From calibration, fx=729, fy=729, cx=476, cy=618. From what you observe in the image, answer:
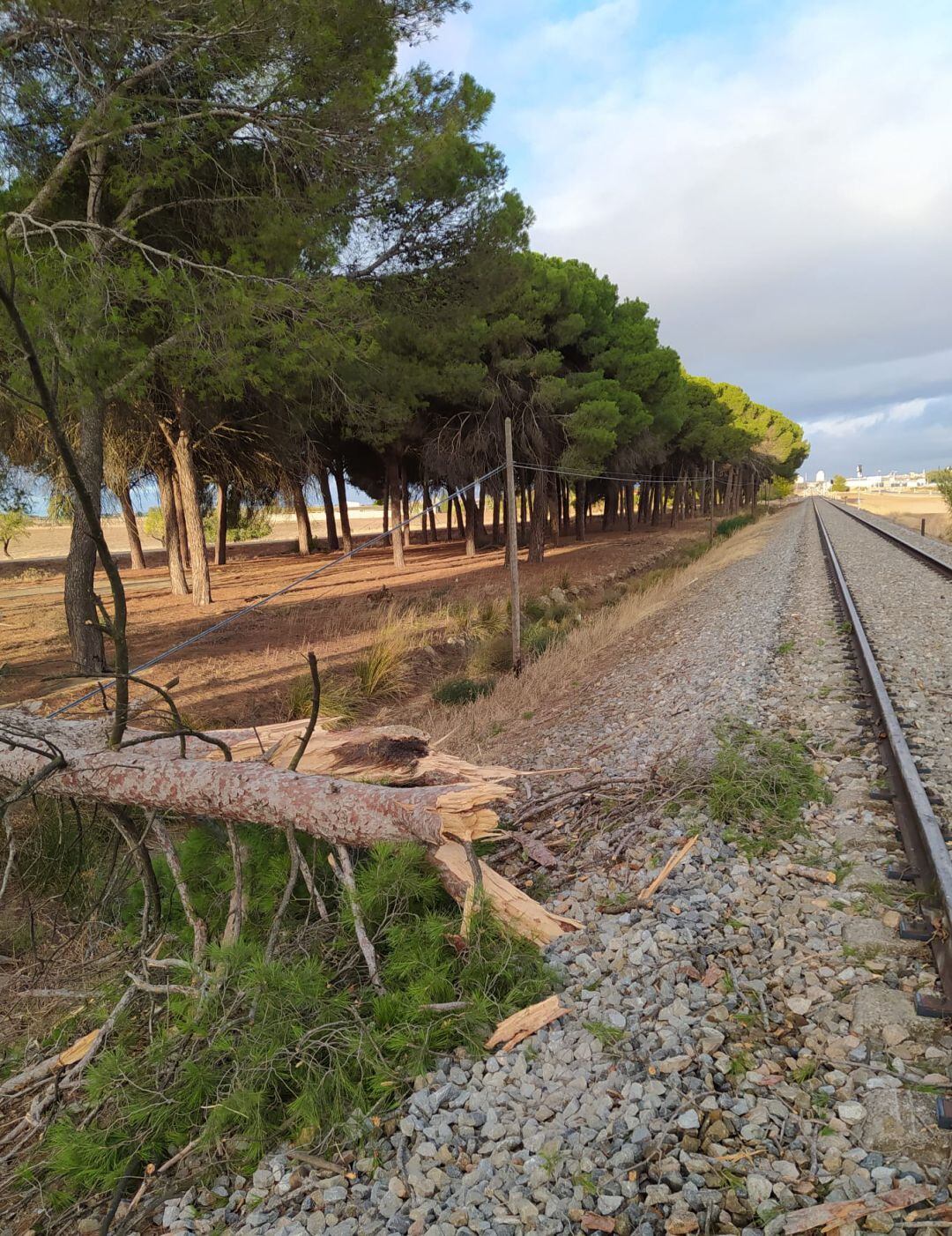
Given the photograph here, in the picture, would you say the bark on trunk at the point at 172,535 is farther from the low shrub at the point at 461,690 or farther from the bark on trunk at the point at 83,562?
the low shrub at the point at 461,690

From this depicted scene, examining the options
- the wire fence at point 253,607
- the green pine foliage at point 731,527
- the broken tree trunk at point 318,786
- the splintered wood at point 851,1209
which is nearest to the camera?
the splintered wood at point 851,1209

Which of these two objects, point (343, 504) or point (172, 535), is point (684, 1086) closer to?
point (172, 535)

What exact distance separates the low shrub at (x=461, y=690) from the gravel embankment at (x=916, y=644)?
4.72 meters

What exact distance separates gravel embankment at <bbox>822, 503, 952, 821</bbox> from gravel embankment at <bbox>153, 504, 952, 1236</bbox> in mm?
1486

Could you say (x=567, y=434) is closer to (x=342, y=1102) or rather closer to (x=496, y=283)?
(x=496, y=283)

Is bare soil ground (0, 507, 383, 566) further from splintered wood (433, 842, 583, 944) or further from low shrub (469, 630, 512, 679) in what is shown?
splintered wood (433, 842, 583, 944)

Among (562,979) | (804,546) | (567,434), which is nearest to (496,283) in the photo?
(567,434)

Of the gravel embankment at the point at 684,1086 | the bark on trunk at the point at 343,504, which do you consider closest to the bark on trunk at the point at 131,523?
the bark on trunk at the point at 343,504

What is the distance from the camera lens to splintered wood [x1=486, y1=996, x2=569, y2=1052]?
9.04 feet

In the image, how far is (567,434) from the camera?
2072 centimetres

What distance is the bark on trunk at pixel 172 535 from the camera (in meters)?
17.7

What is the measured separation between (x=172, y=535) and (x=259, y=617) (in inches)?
200

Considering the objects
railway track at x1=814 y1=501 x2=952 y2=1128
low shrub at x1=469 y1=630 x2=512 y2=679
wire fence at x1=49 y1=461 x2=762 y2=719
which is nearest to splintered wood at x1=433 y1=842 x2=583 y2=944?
railway track at x1=814 y1=501 x2=952 y2=1128

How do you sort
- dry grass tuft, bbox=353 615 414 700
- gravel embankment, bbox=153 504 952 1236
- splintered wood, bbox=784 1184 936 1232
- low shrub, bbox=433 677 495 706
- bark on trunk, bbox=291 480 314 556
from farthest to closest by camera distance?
bark on trunk, bbox=291 480 314 556 → dry grass tuft, bbox=353 615 414 700 → low shrub, bbox=433 677 495 706 → gravel embankment, bbox=153 504 952 1236 → splintered wood, bbox=784 1184 936 1232
